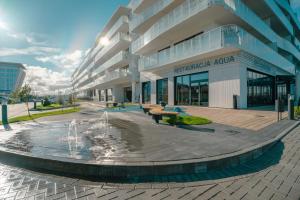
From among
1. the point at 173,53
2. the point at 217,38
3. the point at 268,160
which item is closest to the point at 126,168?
the point at 268,160

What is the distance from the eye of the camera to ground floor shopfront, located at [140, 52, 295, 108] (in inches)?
570

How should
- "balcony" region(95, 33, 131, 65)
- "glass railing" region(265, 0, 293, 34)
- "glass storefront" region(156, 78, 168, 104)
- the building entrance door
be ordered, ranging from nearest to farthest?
the building entrance door < "glass railing" region(265, 0, 293, 34) < "glass storefront" region(156, 78, 168, 104) < "balcony" region(95, 33, 131, 65)

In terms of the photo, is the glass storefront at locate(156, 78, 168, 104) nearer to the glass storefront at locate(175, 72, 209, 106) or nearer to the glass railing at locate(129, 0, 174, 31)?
the glass storefront at locate(175, 72, 209, 106)

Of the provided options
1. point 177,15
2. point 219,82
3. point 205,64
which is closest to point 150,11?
point 177,15

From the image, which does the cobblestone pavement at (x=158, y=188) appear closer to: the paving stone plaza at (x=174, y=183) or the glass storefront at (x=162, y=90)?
the paving stone plaza at (x=174, y=183)

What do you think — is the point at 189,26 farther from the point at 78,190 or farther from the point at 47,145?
the point at 78,190

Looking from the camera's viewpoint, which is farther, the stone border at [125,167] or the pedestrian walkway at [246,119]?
the pedestrian walkway at [246,119]

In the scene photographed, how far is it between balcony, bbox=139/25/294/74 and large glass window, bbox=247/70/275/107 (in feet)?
6.59

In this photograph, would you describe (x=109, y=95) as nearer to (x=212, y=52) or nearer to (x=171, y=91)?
(x=171, y=91)

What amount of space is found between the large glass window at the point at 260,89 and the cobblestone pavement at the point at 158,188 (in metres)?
15.3

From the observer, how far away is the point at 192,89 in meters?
18.5

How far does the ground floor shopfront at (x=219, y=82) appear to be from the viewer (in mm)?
14477

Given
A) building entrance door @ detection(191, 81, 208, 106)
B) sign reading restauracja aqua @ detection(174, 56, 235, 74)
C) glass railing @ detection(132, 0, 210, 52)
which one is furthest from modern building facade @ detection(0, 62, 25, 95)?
building entrance door @ detection(191, 81, 208, 106)

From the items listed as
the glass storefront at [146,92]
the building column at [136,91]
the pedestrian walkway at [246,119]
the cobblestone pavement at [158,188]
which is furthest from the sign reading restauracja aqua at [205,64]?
the cobblestone pavement at [158,188]
